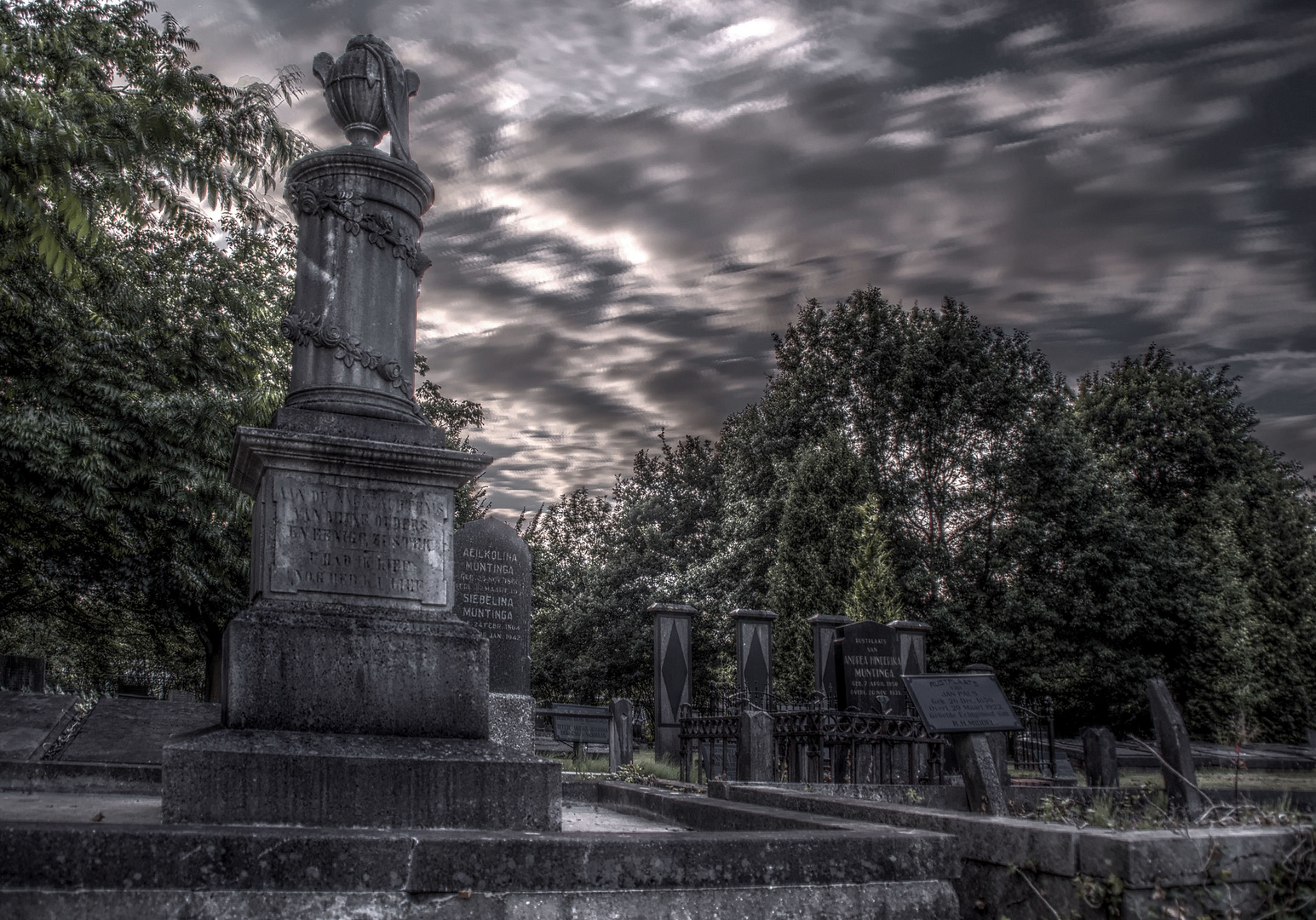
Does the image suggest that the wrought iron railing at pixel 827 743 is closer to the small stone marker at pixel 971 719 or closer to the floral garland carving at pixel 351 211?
the small stone marker at pixel 971 719

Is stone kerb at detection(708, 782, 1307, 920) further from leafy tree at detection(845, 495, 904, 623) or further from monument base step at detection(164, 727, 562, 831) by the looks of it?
leafy tree at detection(845, 495, 904, 623)

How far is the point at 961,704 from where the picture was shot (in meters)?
5.90

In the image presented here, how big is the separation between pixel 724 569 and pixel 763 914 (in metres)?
26.1

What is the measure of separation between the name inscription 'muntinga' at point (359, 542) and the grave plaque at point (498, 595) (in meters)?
5.50

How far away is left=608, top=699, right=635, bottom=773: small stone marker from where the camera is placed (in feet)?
49.5

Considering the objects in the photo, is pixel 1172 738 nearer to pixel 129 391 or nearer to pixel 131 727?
pixel 131 727

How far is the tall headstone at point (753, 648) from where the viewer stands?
1634 centimetres

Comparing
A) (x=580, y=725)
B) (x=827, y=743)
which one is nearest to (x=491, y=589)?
(x=827, y=743)

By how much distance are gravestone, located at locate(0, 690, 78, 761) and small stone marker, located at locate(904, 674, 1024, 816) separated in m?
6.66

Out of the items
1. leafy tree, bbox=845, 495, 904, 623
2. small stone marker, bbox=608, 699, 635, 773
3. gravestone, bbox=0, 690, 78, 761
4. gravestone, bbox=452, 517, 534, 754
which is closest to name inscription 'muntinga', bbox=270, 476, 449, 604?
gravestone, bbox=0, 690, 78, 761

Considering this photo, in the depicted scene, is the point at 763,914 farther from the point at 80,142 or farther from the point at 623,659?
the point at 623,659

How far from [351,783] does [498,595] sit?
6965 mm

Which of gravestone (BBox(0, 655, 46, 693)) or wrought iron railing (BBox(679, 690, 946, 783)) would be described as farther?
wrought iron railing (BBox(679, 690, 946, 783))

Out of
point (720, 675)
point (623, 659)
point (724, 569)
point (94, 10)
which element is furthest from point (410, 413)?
point (623, 659)
